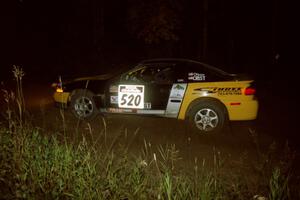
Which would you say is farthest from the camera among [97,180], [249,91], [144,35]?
[144,35]

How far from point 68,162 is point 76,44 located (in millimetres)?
18807

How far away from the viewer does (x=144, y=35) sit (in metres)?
17.0

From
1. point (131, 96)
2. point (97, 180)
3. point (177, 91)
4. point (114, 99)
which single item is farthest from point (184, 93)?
point (97, 180)

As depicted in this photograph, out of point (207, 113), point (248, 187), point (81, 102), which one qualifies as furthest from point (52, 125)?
point (248, 187)

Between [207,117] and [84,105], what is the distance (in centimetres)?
265

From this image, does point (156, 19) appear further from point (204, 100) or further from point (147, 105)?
point (204, 100)

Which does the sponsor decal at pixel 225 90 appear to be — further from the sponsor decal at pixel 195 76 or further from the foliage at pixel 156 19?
the foliage at pixel 156 19

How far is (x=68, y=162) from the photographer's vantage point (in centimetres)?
516

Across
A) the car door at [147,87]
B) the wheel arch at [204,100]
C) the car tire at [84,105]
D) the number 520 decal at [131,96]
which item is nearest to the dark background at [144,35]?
the car tire at [84,105]

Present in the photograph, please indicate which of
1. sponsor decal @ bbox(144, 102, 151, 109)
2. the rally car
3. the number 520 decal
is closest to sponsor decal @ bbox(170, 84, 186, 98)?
the rally car

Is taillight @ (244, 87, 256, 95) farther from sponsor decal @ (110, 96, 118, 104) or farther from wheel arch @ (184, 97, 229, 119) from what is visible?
sponsor decal @ (110, 96, 118, 104)

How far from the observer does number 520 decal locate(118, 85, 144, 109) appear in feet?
29.3

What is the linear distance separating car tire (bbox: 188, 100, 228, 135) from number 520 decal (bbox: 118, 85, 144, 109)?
1.03 meters

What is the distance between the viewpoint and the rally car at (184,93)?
343 inches
